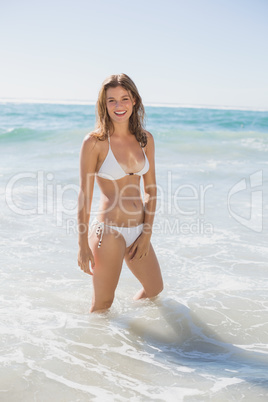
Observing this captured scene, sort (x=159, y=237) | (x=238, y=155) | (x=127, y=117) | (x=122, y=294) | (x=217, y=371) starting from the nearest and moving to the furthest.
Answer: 1. (x=217, y=371)
2. (x=127, y=117)
3. (x=122, y=294)
4. (x=159, y=237)
5. (x=238, y=155)

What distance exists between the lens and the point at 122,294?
4.30 meters

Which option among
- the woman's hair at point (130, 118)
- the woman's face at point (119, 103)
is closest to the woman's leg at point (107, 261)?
the woman's hair at point (130, 118)

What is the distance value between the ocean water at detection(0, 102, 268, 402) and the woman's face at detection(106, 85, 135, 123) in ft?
5.16

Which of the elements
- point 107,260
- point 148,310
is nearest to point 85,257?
point 107,260

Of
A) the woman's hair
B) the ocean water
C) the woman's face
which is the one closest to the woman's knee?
the ocean water

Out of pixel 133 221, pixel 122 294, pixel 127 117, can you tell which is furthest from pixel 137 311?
pixel 127 117

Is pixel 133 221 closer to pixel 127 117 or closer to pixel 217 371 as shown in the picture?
pixel 127 117

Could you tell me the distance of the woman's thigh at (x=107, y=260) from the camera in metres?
3.30

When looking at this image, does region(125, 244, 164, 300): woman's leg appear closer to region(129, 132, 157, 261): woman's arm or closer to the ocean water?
region(129, 132, 157, 261): woman's arm

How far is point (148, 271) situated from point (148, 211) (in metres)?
0.49

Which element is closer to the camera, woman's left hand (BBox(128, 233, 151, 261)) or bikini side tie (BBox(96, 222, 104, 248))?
bikini side tie (BBox(96, 222, 104, 248))

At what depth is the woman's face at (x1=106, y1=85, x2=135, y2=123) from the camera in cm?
331

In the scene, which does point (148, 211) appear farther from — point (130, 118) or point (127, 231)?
point (130, 118)

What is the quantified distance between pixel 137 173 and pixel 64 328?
4.39ft
